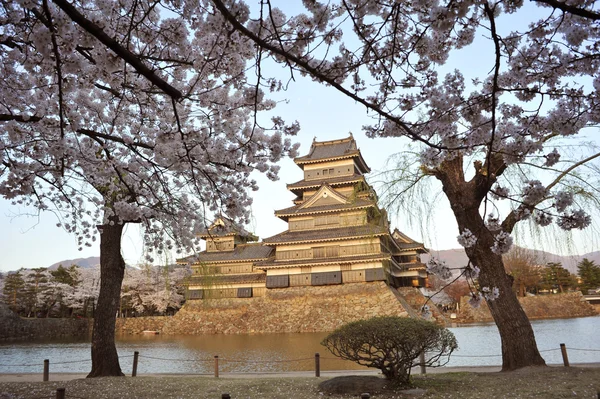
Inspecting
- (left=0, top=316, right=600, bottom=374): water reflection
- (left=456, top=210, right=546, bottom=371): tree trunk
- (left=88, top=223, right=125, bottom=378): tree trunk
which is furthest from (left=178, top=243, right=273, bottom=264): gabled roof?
(left=456, top=210, right=546, bottom=371): tree trunk

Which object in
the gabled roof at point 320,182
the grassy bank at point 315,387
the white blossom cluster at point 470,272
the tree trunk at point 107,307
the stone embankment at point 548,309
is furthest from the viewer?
the stone embankment at point 548,309

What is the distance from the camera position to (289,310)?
25.8 m

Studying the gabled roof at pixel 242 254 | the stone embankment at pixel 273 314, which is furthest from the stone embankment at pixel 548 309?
the gabled roof at pixel 242 254

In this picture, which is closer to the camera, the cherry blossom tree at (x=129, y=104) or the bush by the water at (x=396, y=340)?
the cherry blossom tree at (x=129, y=104)

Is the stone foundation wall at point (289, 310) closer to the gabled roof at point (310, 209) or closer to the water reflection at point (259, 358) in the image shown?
the gabled roof at point (310, 209)

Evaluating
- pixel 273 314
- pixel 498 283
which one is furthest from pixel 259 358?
pixel 273 314

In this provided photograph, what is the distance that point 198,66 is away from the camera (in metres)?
3.55

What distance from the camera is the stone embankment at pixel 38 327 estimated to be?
26969 mm

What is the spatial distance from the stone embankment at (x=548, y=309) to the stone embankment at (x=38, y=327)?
31600mm

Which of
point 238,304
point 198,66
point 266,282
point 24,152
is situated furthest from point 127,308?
point 198,66

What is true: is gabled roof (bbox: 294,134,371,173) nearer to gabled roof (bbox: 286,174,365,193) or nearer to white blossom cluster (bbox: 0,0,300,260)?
gabled roof (bbox: 286,174,365,193)

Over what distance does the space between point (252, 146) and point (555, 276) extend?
44.3 metres

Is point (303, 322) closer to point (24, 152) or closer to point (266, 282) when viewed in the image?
point (266, 282)

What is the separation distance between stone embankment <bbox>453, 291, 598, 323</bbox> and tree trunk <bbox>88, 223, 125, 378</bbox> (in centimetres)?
3041
